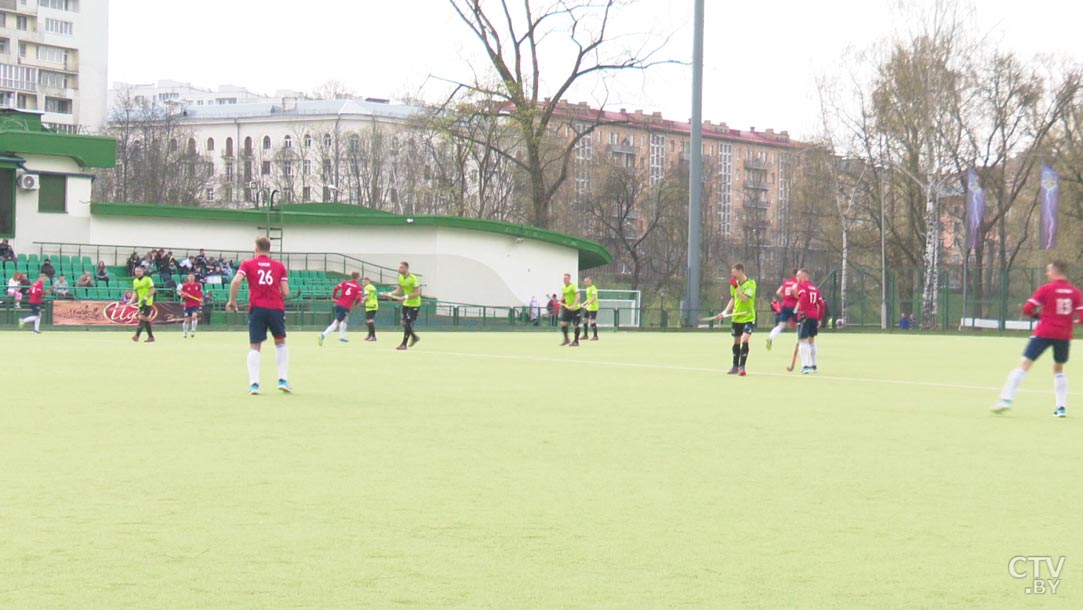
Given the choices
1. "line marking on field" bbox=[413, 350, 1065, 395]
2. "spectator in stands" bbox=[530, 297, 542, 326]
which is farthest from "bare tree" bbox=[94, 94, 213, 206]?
"line marking on field" bbox=[413, 350, 1065, 395]

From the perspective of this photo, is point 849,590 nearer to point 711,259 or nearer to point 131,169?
point 131,169

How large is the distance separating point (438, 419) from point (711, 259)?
329 ft

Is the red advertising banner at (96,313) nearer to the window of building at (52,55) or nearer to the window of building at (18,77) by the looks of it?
the window of building at (18,77)

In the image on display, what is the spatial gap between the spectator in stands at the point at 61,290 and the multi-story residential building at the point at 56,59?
262 feet

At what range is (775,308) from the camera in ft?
146

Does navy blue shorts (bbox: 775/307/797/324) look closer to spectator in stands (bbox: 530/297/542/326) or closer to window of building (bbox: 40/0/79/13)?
spectator in stands (bbox: 530/297/542/326)

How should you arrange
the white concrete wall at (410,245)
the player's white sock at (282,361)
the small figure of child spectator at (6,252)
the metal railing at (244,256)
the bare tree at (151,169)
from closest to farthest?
the player's white sock at (282,361)
the small figure of child spectator at (6,252)
the metal railing at (244,256)
the white concrete wall at (410,245)
the bare tree at (151,169)

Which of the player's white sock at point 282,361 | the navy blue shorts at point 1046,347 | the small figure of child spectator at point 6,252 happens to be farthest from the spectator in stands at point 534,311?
the navy blue shorts at point 1046,347

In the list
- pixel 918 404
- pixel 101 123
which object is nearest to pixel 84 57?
pixel 101 123

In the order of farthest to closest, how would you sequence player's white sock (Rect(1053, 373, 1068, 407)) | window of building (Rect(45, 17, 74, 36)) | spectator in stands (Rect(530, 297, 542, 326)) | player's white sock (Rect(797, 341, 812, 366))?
window of building (Rect(45, 17, 74, 36)) < spectator in stands (Rect(530, 297, 542, 326)) < player's white sock (Rect(797, 341, 812, 366)) < player's white sock (Rect(1053, 373, 1068, 407))

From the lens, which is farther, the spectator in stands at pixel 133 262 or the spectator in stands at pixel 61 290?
the spectator in stands at pixel 133 262

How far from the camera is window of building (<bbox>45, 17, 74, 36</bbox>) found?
5025 inches

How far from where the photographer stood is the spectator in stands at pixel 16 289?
44250mm

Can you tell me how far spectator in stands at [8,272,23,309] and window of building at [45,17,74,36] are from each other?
90441 millimetres
